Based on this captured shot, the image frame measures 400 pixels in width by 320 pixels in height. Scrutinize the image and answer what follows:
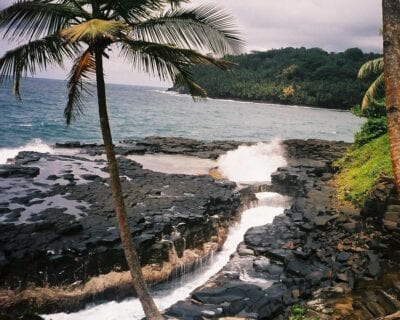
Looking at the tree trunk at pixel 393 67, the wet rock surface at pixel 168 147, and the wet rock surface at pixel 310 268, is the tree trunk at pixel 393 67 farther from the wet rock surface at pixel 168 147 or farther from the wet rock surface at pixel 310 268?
the wet rock surface at pixel 168 147

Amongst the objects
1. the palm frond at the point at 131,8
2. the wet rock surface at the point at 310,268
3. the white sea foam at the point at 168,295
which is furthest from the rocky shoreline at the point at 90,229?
the palm frond at the point at 131,8

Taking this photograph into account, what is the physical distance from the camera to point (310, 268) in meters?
11.0

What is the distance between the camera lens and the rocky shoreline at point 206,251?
935cm

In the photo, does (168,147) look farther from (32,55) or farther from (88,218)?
(32,55)

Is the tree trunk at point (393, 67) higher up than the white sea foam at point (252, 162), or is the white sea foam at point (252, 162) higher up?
the tree trunk at point (393, 67)

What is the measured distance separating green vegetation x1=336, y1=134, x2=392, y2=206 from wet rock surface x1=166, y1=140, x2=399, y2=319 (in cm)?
97

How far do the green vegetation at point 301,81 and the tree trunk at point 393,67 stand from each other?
93.4 m

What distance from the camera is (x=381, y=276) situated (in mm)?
9406

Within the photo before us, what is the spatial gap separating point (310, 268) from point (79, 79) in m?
8.44

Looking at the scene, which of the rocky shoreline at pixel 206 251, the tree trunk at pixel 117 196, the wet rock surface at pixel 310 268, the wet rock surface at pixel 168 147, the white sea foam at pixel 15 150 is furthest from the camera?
the wet rock surface at pixel 168 147

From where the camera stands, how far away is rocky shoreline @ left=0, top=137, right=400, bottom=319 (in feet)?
30.7

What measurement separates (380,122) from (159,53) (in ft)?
57.2

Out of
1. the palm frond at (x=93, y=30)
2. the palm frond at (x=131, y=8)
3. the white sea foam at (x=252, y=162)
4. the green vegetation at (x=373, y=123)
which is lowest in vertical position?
the white sea foam at (x=252, y=162)

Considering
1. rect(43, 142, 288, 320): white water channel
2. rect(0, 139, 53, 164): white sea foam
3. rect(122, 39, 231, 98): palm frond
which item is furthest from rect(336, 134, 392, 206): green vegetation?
rect(0, 139, 53, 164): white sea foam
